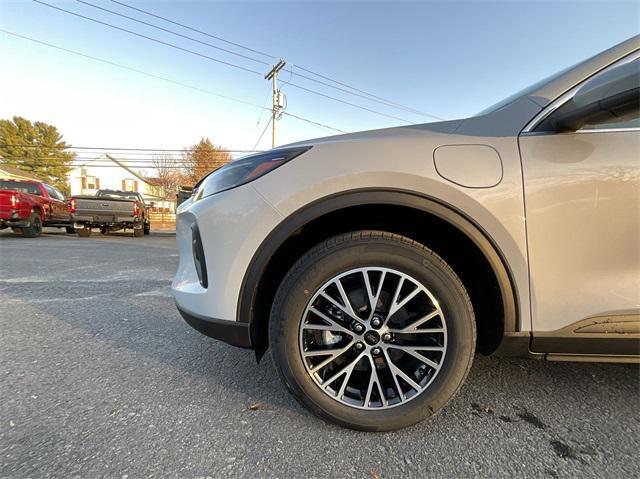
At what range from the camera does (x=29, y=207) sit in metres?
9.21

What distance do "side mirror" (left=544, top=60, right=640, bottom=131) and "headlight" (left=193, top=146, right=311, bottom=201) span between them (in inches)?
41.5

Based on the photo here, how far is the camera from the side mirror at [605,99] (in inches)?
41.3

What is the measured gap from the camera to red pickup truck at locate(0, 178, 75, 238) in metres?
8.56

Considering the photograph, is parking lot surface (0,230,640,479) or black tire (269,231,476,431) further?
black tire (269,231,476,431)

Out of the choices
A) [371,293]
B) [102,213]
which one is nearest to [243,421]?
[371,293]

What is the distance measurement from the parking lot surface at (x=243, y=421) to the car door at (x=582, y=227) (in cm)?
40

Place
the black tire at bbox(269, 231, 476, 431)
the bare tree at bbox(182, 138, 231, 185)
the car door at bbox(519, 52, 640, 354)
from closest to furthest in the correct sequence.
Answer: the car door at bbox(519, 52, 640, 354) → the black tire at bbox(269, 231, 476, 431) → the bare tree at bbox(182, 138, 231, 185)

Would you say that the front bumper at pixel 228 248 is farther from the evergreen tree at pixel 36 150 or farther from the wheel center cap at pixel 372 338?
the evergreen tree at pixel 36 150

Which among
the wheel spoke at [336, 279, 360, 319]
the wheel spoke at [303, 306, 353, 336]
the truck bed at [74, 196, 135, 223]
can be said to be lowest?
the wheel spoke at [303, 306, 353, 336]

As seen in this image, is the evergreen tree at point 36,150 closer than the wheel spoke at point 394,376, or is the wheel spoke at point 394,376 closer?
the wheel spoke at point 394,376

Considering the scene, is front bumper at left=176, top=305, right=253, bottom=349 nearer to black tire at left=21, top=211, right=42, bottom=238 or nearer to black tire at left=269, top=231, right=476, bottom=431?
black tire at left=269, top=231, right=476, bottom=431

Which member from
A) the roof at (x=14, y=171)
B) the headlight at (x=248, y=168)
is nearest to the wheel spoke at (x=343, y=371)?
the headlight at (x=248, y=168)

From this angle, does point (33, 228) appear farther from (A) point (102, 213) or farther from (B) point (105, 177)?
(B) point (105, 177)

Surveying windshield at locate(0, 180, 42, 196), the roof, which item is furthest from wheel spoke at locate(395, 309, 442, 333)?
the roof
